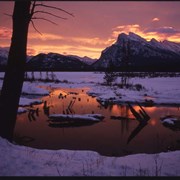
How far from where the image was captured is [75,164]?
4.71m

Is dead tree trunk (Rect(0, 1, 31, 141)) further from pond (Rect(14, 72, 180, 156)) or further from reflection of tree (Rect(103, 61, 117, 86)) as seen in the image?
reflection of tree (Rect(103, 61, 117, 86))

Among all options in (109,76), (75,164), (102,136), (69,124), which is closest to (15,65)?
(75,164)

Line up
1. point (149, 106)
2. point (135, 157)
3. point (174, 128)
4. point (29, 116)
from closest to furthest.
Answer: point (135, 157) < point (174, 128) < point (29, 116) < point (149, 106)

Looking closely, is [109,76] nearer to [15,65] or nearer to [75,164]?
[15,65]

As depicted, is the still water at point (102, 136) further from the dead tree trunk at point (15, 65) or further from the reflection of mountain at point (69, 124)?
the dead tree trunk at point (15, 65)

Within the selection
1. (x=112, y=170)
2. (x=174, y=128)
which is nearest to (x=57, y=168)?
(x=112, y=170)

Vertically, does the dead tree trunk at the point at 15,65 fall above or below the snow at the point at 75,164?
above

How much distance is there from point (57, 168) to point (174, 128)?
12611mm

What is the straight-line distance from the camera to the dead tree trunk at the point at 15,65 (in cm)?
582

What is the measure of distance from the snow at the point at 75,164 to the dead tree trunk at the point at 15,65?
748 millimetres

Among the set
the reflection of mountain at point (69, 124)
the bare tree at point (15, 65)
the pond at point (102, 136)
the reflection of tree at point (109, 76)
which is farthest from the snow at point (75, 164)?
the reflection of tree at point (109, 76)

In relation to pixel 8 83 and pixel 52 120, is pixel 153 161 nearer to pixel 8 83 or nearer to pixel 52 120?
pixel 8 83

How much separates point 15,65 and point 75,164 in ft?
9.23

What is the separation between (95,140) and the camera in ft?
42.0
